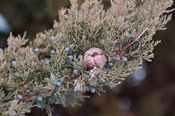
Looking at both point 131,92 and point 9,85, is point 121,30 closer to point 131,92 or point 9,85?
point 9,85

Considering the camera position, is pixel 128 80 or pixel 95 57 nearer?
pixel 95 57

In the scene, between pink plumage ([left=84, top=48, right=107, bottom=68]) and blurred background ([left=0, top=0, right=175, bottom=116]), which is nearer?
pink plumage ([left=84, top=48, right=107, bottom=68])

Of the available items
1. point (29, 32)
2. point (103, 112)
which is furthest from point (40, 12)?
point (103, 112)

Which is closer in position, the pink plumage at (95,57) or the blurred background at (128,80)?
the pink plumage at (95,57)
